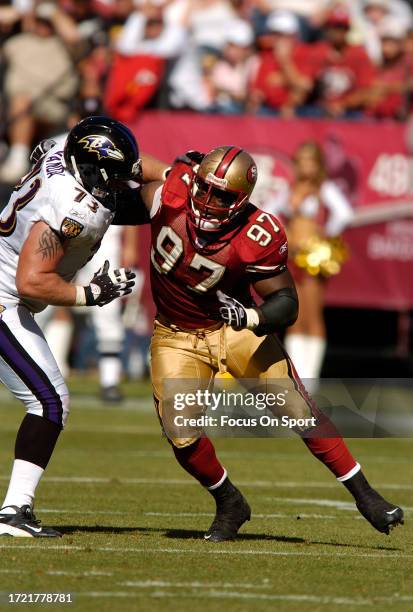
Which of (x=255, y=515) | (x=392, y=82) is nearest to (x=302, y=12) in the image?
(x=392, y=82)

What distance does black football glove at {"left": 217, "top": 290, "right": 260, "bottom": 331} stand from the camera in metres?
5.93

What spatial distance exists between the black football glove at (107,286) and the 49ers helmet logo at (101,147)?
0.51 m

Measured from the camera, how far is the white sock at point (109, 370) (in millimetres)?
12328

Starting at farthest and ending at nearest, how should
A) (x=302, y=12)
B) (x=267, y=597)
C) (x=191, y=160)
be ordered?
(x=302, y=12)
(x=191, y=160)
(x=267, y=597)

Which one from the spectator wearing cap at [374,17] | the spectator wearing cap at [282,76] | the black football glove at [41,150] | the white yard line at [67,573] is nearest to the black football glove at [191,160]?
the black football glove at [41,150]

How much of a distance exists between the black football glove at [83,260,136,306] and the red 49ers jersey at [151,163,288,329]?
11.4 inches

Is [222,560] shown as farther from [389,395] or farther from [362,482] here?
[389,395]

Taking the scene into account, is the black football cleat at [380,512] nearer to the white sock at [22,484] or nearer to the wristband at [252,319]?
the wristband at [252,319]

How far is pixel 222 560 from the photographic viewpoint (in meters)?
5.66

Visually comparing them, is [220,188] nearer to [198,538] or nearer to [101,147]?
[101,147]

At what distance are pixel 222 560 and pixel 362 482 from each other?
0.91m

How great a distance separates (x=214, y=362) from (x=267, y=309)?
47cm

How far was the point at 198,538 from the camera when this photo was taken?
20.8 feet

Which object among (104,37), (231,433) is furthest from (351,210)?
(231,433)
